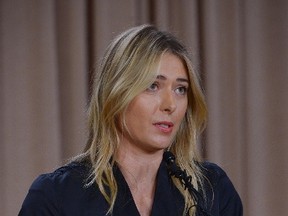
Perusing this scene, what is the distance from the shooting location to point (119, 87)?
58.6 inches

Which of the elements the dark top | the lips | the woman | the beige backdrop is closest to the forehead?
the woman

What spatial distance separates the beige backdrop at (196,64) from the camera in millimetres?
2180

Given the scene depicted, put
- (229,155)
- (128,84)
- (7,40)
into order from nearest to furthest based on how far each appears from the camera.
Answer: (128,84) < (7,40) < (229,155)

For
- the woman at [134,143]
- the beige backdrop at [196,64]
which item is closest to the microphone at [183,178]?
the woman at [134,143]

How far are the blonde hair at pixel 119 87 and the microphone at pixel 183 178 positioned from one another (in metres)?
0.02

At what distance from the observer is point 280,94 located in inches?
94.0

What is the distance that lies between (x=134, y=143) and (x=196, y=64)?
2.63 feet

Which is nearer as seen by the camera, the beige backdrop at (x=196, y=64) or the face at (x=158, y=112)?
the face at (x=158, y=112)

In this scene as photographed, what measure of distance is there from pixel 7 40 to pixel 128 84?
0.83m

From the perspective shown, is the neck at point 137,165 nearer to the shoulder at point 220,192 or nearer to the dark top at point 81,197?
the dark top at point 81,197

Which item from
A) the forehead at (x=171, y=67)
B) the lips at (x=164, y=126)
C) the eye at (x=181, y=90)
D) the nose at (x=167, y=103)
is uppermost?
the forehead at (x=171, y=67)

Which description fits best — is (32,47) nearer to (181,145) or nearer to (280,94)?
(181,145)

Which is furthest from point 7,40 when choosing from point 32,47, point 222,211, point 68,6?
point 222,211

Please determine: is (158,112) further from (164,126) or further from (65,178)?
(65,178)
